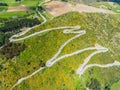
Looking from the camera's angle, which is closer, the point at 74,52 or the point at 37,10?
the point at 74,52

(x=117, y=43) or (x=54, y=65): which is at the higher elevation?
(x=54, y=65)

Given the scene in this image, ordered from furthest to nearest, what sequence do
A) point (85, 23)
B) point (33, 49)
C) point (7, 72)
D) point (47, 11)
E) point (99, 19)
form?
point (47, 11) < point (99, 19) < point (85, 23) < point (33, 49) < point (7, 72)

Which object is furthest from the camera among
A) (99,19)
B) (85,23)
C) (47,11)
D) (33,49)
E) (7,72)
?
(47,11)

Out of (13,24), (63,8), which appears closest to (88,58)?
(13,24)

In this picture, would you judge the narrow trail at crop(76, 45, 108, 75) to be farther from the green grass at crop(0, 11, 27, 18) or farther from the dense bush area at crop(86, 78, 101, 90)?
the green grass at crop(0, 11, 27, 18)

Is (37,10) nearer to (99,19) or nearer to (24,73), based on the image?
(99,19)

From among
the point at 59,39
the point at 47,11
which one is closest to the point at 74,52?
the point at 59,39
